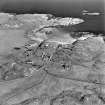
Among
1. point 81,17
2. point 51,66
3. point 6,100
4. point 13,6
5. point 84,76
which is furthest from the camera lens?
point 13,6

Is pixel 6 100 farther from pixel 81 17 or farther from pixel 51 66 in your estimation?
pixel 81 17

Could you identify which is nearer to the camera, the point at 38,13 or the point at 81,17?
the point at 81,17

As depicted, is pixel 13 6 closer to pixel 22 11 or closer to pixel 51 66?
pixel 22 11

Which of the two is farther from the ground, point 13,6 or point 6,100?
point 13,6

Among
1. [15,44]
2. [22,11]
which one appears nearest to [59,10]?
[22,11]

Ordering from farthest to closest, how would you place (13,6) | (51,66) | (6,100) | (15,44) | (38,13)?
(13,6) < (38,13) < (15,44) < (51,66) < (6,100)

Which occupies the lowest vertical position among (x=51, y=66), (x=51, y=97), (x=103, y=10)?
(x=51, y=97)

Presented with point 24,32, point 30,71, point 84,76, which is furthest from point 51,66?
point 24,32
